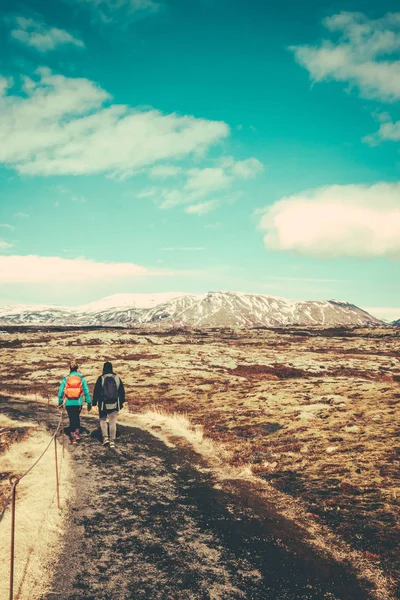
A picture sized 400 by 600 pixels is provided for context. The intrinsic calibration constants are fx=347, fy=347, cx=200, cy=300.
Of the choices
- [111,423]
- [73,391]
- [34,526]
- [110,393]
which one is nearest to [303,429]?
[111,423]

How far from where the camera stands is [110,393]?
1431cm

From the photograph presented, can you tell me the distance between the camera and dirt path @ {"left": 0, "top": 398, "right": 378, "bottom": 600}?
6359 mm

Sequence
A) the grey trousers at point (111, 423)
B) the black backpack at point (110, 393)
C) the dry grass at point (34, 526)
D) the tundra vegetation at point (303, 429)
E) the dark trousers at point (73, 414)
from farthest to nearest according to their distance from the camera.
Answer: the dark trousers at point (73, 414) → the grey trousers at point (111, 423) → the black backpack at point (110, 393) → the tundra vegetation at point (303, 429) → the dry grass at point (34, 526)

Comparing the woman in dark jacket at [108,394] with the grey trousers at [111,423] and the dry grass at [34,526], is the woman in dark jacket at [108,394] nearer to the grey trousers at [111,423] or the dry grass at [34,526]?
the grey trousers at [111,423]

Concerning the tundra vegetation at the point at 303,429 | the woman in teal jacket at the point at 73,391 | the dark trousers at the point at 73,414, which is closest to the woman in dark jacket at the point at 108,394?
the woman in teal jacket at the point at 73,391

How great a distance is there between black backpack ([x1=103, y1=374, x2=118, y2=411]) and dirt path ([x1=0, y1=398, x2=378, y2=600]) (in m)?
2.86

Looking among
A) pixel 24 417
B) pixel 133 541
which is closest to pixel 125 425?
pixel 24 417

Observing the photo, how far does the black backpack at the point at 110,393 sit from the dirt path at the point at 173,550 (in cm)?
286

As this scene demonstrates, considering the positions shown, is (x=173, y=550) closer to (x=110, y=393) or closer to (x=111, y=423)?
(x=110, y=393)

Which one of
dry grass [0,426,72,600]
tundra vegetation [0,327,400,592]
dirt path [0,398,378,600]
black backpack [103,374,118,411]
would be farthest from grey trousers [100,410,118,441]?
tundra vegetation [0,327,400,592]

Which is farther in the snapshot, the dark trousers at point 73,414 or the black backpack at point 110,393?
the dark trousers at point 73,414

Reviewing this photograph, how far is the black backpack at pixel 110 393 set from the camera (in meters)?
14.3

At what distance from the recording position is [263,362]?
52031mm

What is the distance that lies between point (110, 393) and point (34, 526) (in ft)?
20.4
